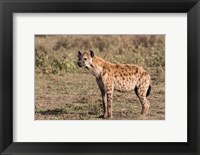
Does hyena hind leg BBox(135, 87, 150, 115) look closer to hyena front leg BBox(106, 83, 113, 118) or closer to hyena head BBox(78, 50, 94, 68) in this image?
hyena front leg BBox(106, 83, 113, 118)

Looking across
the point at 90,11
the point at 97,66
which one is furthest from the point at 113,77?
the point at 90,11

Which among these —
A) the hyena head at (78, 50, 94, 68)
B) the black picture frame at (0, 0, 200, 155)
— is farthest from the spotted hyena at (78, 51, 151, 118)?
the black picture frame at (0, 0, 200, 155)

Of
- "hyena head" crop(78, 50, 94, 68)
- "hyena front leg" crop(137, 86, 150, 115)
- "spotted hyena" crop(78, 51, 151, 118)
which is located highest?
"hyena head" crop(78, 50, 94, 68)

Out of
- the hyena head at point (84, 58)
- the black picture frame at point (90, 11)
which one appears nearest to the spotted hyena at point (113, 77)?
the hyena head at point (84, 58)

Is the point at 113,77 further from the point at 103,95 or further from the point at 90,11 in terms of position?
the point at 90,11

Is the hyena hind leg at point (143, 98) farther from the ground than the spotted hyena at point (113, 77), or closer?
closer

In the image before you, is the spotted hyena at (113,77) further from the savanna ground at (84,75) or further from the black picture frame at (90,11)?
the black picture frame at (90,11)

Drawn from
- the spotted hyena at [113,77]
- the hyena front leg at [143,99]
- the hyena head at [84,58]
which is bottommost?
the hyena front leg at [143,99]

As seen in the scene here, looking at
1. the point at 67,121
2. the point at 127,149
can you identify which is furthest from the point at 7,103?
the point at 127,149
